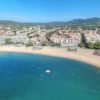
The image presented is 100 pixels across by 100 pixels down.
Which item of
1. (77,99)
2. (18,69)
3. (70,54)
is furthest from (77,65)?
(77,99)

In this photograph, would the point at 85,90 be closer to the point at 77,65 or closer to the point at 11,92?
the point at 11,92

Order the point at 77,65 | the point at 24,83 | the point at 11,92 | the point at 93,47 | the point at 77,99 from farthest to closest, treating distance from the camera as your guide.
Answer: the point at 93,47 → the point at 77,65 → the point at 24,83 → the point at 11,92 → the point at 77,99

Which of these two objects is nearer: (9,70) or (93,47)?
(9,70)

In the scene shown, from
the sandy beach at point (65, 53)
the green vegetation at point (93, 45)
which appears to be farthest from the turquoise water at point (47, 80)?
the green vegetation at point (93, 45)

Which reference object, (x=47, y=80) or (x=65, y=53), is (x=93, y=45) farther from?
(x=47, y=80)

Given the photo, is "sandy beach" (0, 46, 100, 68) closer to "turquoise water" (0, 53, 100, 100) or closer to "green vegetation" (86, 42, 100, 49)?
"turquoise water" (0, 53, 100, 100)

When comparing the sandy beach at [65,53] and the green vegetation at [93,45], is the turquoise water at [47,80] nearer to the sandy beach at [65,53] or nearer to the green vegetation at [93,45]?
the sandy beach at [65,53]

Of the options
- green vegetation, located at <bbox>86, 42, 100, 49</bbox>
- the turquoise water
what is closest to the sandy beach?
the turquoise water
